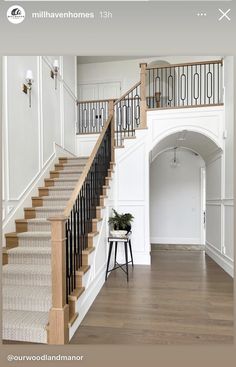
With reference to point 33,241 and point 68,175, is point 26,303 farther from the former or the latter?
point 68,175

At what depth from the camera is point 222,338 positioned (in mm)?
1903

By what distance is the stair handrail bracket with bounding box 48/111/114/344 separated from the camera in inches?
69.1

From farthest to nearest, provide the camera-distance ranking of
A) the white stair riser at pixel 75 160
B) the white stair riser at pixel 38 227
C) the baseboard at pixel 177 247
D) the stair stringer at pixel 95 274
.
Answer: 1. the baseboard at pixel 177 247
2. the white stair riser at pixel 75 160
3. the white stair riser at pixel 38 227
4. the stair stringer at pixel 95 274

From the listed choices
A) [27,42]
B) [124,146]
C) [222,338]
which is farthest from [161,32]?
[124,146]

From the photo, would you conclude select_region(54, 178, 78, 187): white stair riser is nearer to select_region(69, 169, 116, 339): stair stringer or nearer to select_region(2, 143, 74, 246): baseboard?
select_region(2, 143, 74, 246): baseboard

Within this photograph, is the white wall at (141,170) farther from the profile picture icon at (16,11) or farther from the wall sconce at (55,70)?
the profile picture icon at (16,11)

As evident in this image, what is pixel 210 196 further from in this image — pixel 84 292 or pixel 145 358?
pixel 145 358

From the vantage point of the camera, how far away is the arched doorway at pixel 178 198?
631 centimetres

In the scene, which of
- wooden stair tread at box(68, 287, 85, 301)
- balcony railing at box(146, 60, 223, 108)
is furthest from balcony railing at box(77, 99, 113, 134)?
wooden stair tread at box(68, 287, 85, 301)

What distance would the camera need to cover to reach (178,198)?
644 cm

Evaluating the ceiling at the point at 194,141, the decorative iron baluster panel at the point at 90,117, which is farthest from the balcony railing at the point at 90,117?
the ceiling at the point at 194,141

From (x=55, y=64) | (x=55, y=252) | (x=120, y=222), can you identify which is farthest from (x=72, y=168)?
(x=55, y=252)

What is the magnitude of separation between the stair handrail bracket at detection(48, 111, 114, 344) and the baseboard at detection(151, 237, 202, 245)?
336 centimetres

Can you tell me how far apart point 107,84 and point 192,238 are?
4729mm
